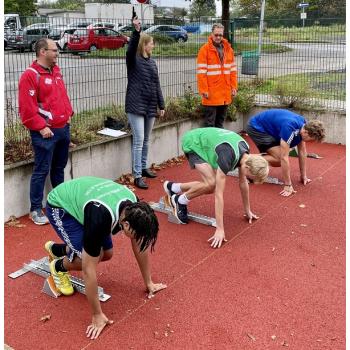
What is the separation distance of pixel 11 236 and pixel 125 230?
245 cm

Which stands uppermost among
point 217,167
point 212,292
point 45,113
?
point 45,113

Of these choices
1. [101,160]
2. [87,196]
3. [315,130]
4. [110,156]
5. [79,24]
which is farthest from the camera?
[79,24]

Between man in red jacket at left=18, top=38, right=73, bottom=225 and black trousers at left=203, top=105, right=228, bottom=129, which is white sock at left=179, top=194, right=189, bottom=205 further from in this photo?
black trousers at left=203, top=105, right=228, bottom=129

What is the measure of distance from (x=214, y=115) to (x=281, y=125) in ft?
5.79

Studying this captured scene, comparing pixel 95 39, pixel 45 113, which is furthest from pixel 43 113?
pixel 95 39

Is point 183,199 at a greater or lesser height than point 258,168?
lesser

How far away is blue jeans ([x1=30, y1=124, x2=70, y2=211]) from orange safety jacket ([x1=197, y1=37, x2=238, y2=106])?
2886 mm

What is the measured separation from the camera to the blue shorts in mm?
3463

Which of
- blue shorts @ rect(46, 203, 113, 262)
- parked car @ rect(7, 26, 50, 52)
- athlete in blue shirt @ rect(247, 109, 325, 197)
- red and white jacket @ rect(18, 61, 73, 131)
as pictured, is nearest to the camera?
blue shorts @ rect(46, 203, 113, 262)

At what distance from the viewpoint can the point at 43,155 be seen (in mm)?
5137

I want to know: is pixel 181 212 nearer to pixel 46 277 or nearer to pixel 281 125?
pixel 46 277

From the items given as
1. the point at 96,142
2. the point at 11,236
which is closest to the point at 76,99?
the point at 96,142

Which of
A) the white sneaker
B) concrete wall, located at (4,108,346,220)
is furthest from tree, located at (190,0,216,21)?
the white sneaker

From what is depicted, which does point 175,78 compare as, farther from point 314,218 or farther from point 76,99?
point 314,218
